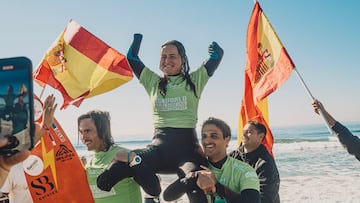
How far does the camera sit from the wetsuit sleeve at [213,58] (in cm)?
402

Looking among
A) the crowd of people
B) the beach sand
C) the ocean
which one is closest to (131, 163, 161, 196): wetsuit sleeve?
the crowd of people


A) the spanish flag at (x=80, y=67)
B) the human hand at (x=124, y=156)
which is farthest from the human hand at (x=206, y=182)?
the spanish flag at (x=80, y=67)

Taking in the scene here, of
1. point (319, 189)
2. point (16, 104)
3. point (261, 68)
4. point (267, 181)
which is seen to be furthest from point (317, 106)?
point (319, 189)

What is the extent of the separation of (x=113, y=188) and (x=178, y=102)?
0.98m

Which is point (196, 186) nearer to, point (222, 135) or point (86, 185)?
point (222, 135)

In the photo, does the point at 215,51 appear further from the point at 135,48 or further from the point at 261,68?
the point at 261,68

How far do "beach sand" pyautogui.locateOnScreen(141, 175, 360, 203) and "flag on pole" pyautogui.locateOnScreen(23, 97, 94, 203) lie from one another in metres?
7.06

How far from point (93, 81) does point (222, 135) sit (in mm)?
2162

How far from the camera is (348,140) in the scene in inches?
161

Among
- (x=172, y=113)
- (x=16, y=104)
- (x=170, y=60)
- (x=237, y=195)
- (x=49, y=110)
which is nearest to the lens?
(x=16, y=104)

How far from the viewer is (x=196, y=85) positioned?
3924 millimetres

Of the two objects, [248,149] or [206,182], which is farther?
[248,149]

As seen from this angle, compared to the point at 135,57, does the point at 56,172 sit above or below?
below

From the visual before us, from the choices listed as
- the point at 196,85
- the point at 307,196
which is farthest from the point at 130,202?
the point at 307,196
